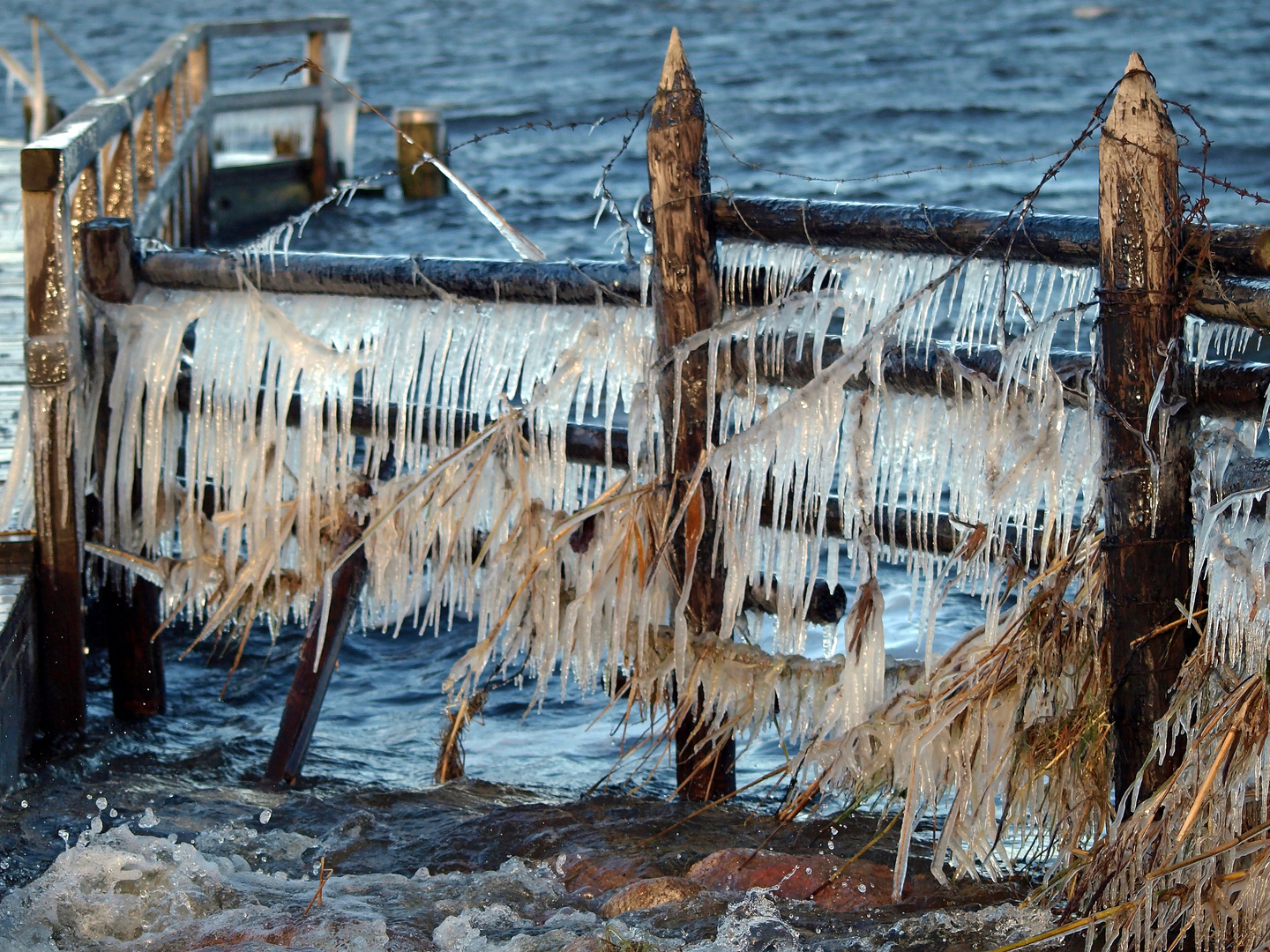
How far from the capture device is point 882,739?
387 cm

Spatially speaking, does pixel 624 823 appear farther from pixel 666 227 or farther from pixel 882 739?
pixel 666 227

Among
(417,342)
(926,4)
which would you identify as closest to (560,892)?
(417,342)

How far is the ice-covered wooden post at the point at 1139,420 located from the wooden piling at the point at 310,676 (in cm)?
257

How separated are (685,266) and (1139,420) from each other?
1.33 m

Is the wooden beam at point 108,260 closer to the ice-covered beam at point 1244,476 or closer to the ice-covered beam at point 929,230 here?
the ice-covered beam at point 929,230

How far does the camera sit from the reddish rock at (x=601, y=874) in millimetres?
3979

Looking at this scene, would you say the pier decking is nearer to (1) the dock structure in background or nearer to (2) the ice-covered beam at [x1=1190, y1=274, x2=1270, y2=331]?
(1) the dock structure in background

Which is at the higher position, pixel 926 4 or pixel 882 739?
pixel 926 4

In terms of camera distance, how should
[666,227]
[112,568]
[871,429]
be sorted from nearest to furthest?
[871,429] → [666,227] → [112,568]

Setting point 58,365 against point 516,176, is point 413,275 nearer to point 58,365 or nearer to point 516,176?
point 58,365

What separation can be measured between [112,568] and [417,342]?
165 centimetres

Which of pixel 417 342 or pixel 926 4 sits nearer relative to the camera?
pixel 417 342

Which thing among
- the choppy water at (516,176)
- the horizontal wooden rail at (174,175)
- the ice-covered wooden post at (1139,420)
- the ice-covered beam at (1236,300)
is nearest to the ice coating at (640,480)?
the ice-covered wooden post at (1139,420)

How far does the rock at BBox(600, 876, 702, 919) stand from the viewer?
3811 mm
